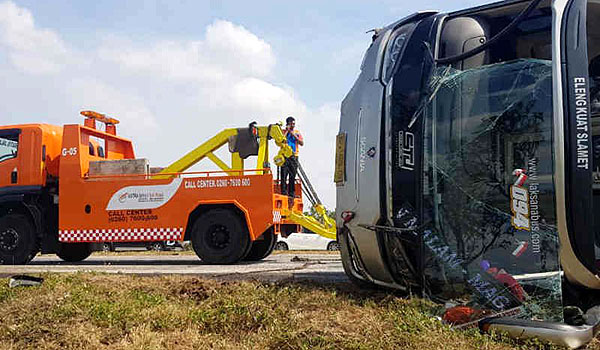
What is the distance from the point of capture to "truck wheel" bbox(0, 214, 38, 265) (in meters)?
11.2

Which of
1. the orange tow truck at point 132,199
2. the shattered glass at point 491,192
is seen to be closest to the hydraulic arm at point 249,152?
the orange tow truck at point 132,199

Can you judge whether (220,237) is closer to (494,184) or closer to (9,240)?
(9,240)

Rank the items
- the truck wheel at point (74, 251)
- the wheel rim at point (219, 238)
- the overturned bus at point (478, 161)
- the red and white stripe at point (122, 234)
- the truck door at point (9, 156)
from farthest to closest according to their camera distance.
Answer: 1. the truck wheel at point (74, 251)
2. the truck door at point (9, 156)
3. the red and white stripe at point (122, 234)
4. the wheel rim at point (219, 238)
5. the overturned bus at point (478, 161)

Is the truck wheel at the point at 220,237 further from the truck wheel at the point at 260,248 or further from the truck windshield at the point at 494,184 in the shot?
the truck windshield at the point at 494,184

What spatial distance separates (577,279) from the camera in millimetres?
4160

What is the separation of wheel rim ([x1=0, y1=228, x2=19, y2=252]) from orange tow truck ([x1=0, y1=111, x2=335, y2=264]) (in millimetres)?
19

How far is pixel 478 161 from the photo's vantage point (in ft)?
14.9

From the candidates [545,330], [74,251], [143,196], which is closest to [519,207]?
[545,330]

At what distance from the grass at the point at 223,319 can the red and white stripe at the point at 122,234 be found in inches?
208

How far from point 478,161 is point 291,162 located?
24.6 feet

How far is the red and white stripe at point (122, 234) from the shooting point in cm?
1098

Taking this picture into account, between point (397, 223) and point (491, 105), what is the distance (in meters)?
1.16

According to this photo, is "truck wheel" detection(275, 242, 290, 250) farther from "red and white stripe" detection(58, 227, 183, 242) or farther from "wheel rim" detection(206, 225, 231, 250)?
"wheel rim" detection(206, 225, 231, 250)

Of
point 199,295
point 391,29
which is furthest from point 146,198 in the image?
point 391,29
